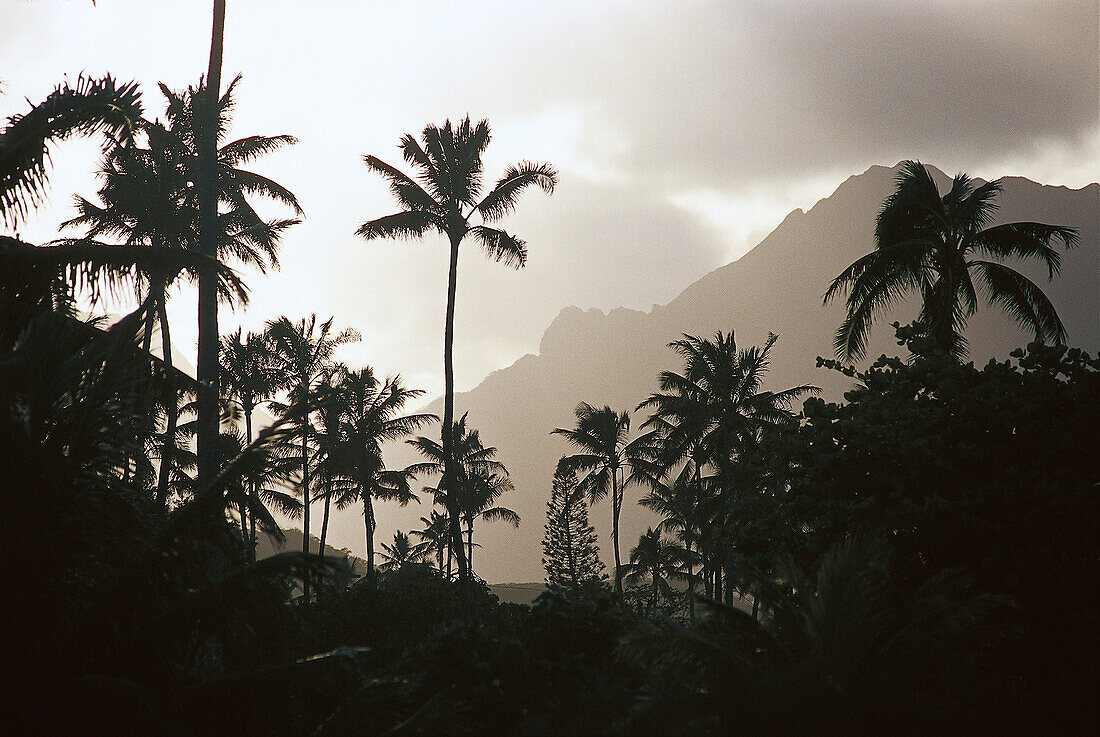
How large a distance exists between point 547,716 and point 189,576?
4.46 meters

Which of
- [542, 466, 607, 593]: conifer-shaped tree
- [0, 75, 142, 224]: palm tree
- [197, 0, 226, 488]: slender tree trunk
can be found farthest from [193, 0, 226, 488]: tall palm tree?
[542, 466, 607, 593]: conifer-shaped tree

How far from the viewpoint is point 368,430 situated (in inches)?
1614

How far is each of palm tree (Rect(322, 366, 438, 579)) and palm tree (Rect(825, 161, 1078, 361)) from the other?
2426 cm

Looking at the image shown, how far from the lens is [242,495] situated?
798 cm

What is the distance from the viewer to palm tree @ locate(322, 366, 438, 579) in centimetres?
4047

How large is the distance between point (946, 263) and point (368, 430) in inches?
1172

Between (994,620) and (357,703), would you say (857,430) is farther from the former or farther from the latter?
(357,703)

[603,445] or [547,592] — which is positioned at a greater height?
[603,445]

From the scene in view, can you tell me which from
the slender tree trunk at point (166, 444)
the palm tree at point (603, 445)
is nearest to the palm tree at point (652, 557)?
the palm tree at point (603, 445)

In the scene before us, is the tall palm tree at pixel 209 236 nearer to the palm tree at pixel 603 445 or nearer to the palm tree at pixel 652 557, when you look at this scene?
the palm tree at pixel 603 445

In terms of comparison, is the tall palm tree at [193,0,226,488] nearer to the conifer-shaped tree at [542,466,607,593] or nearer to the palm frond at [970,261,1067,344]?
the palm frond at [970,261,1067,344]

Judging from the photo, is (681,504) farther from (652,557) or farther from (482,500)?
(482,500)

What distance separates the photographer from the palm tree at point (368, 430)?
4047 centimetres

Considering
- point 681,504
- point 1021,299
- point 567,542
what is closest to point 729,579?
point 1021,299
